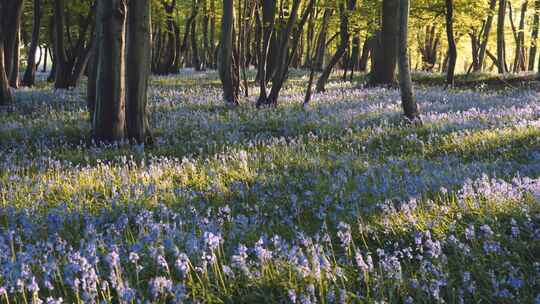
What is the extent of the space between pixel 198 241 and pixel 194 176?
7.87ft

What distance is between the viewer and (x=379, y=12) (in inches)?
924

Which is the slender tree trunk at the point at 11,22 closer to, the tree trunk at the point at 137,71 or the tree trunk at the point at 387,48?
the tree trunk at the point at 137,71

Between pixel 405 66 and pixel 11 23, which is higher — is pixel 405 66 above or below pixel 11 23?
below

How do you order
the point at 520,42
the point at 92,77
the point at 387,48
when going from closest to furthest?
the point at 92,77, the point at 387,48, the point at 520,42

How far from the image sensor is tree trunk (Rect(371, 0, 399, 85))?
18.7 metres

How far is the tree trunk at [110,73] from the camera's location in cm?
841

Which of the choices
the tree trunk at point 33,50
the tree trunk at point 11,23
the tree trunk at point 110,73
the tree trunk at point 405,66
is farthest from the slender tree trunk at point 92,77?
Answer: the tree trunk at point 33,50

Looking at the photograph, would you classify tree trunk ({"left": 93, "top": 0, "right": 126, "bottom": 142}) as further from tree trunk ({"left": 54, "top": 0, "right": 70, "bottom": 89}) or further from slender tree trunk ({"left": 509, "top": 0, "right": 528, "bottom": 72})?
slender tree trunk ({"left": 509, "top": 0, "right": 528, "bottom": 72})

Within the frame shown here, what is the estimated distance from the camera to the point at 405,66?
10586mm

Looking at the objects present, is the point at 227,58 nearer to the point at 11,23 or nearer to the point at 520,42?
the point at 11,23

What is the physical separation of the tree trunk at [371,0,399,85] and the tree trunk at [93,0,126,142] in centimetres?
1239

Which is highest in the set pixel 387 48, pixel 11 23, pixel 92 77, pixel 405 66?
pixel 11 23

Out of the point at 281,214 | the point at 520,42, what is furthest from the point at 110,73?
the point at 520,42

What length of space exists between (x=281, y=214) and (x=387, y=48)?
15212 millimetres
